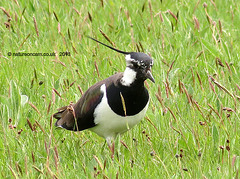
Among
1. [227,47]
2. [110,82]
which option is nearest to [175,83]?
[227,47]

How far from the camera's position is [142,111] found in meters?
4.30

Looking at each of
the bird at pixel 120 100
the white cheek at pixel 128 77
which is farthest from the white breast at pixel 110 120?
the white cheek at pixel 128 77

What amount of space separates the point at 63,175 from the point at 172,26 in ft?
9.15

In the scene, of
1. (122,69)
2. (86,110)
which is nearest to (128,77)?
(86,110)

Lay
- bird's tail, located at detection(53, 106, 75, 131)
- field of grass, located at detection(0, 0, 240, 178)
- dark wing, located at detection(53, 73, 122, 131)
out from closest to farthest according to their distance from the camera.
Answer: field of grass, located at detection(0, 0, 240, 178)
dark wing, located at detection(53, 73, 122, 131)
bird's tail, located at detection(53, 106, 75, 131)

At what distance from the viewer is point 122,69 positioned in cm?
563

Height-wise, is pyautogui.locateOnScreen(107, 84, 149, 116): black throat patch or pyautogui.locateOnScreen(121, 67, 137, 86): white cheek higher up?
pyautogui.locateOnScreen(121, 67, 137, 86): white cheek

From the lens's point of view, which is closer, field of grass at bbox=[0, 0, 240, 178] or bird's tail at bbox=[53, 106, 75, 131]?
field of grass at bbox=[0, 0, 240, 178]

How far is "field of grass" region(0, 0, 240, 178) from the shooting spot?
3934 millimetres

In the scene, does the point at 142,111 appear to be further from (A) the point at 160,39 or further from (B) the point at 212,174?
(A) the point at 160,39

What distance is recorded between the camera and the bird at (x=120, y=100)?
4203 millimetres

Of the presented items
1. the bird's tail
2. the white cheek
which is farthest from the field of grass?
the white cheek

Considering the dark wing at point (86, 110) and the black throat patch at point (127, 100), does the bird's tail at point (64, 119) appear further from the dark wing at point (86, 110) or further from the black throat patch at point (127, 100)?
the black throat patch at point (127, 100)

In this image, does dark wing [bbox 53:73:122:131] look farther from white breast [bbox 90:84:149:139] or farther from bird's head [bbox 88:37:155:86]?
bird's head [bbox 88:37:155:86]
